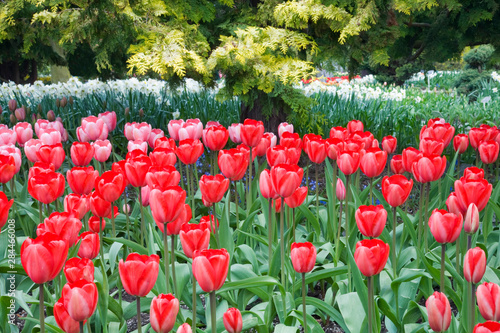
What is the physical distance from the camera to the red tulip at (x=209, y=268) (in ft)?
3.99

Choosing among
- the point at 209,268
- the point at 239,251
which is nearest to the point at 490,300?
the point at 209,268

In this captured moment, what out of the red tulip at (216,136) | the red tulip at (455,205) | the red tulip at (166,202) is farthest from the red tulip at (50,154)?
the red tulip at (455,205)

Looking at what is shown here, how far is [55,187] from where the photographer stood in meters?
1.90

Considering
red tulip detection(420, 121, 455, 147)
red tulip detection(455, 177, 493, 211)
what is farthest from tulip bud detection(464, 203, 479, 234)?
red tulip detection(420, 121, 455, 147)

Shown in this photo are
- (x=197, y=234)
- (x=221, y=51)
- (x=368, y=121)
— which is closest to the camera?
(x=197, y=234)

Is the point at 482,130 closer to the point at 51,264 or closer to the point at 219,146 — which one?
the point at 219,146

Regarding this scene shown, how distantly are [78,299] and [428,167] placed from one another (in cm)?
145

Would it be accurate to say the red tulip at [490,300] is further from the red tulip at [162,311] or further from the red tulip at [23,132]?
the red tulip at [23,132]

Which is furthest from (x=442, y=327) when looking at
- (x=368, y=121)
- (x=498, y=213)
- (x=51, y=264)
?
(x=368, y=121)

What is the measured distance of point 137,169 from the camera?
6.23 feet

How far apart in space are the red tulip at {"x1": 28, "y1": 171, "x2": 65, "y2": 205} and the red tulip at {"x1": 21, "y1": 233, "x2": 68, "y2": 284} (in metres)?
0.73

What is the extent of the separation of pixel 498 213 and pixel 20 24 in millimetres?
4343

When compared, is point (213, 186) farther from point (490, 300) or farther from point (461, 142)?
point (461, 142)

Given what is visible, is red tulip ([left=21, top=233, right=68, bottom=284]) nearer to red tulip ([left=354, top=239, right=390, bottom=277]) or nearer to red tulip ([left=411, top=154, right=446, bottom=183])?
red tulip ([left=354, top=239, right=390, bottom=277])
